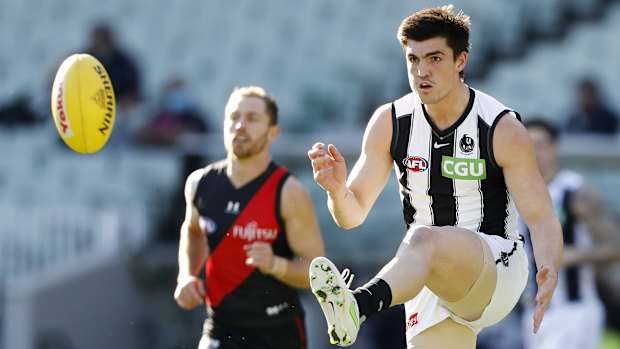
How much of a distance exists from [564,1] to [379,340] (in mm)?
5515

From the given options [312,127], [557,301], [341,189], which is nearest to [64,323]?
[312,127]

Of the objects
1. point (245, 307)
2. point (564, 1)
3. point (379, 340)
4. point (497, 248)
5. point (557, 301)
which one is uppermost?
point (564, 1)

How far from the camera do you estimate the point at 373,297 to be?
532 cm

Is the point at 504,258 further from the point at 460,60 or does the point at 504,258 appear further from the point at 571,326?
the point at 571,326

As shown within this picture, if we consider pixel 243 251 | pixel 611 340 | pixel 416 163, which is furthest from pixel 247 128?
pixel 611 340

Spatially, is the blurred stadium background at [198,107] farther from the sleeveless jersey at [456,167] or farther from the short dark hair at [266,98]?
the sleeveless jersey at [456,167]

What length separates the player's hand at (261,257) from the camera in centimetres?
702

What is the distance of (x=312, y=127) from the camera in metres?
14.1

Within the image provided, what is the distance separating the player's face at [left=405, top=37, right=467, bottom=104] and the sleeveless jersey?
22cm

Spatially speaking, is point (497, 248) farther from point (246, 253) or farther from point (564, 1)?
point (564, 1)

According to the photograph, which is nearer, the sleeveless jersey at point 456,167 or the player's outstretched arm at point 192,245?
the sleeveless jersey at point 456,167

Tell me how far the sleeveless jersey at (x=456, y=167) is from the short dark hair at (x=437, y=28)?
314 mm

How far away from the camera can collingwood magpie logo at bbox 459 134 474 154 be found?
5.96 metres

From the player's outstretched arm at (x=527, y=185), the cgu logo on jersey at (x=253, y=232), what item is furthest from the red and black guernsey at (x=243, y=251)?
the player's outstretched arm at (x=527, y=185)
